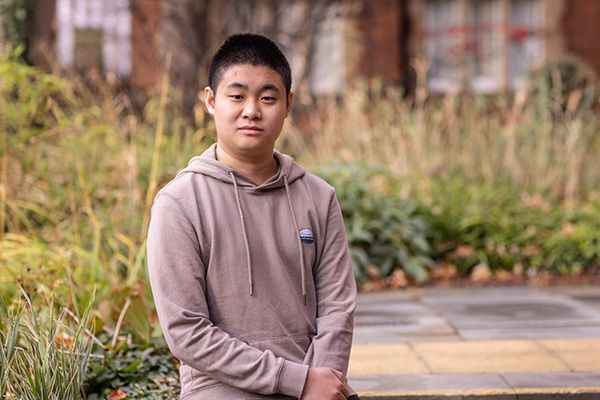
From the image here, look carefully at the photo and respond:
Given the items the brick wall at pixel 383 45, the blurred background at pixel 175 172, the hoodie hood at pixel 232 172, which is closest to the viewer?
the hoodie hood at pixel 232 172

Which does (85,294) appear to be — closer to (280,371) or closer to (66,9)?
(280,371)

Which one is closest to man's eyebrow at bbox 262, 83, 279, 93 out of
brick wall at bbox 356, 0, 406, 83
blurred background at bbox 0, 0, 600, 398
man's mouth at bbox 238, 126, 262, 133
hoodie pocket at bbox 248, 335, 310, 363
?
man's mouth at bbox 238, 126, 262, 133

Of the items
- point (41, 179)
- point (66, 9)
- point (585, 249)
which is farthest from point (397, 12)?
point (41, 179)

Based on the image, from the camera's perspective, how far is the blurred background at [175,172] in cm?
453

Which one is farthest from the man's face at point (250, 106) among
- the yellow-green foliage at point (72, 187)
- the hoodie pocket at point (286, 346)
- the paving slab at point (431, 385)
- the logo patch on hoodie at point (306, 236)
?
the yellow-green foliage at point (72, 187)

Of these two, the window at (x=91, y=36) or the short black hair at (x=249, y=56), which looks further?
the window at (x=91, y=36)

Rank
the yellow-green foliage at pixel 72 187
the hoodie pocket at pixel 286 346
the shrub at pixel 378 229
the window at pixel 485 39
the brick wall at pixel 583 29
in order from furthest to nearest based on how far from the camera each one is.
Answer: the brick wall at pixel 583 29 → the window at pixel 485 39 → the shrub at pixel 378 229 → the yellow-green foliage at pixel 72 187 → the hoodie pocket at pixel 286 346

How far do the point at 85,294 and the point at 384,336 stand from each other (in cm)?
156

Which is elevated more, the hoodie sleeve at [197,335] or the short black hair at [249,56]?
the short black hair at [249,56]

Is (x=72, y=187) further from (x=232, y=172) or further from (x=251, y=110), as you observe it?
(x=251, y=110)

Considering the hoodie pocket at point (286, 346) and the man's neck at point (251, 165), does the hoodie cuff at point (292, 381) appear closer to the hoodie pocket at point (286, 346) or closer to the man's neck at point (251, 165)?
the hoodie pocket at point (286, 346)

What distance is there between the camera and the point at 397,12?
16.9 m

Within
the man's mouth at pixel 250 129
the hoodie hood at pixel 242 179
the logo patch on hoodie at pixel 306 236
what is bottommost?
the logo patch on hoodie at pixel 306 236

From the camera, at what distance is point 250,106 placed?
3.00 metres
